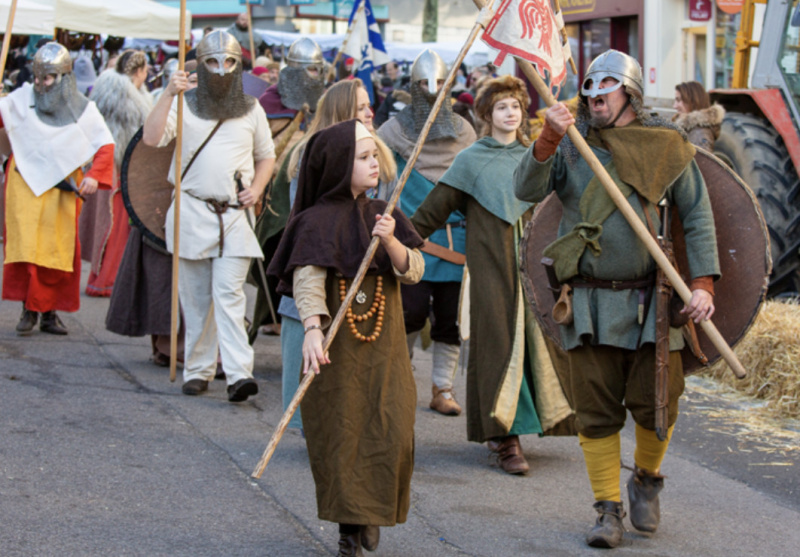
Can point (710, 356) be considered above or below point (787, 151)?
below

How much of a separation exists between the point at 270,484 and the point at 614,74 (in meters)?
2.30

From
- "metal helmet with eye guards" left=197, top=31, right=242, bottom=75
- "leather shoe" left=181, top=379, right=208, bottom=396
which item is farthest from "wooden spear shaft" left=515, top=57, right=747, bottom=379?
"leather shoe" left=181, top=379, right=208, bottom=396

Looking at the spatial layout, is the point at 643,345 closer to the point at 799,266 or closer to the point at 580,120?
the point at 580,120

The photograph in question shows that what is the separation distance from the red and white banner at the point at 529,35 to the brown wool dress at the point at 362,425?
906 millimetres

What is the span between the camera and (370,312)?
4098mm

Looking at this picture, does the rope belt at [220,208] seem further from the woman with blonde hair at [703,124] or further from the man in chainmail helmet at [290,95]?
the woman with blonde hair at [703,124]

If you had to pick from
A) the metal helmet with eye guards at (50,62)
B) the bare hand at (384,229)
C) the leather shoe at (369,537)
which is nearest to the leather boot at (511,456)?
the leather shoe at (369,537)

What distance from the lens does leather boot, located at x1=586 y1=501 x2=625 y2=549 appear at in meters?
4.34

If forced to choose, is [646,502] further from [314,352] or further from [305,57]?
[305,57]

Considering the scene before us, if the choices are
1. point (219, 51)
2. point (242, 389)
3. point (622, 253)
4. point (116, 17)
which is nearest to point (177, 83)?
point (219, 51)

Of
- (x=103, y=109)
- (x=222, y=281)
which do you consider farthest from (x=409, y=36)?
(x=222, y=281)

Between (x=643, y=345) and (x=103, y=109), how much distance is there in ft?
22.8

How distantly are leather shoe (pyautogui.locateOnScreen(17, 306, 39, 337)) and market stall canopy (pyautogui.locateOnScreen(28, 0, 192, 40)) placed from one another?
6.40 metres

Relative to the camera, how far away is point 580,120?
4.41 m
